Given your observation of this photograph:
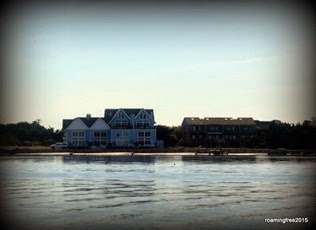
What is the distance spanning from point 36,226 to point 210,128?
76393mm

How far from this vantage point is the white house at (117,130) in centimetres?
7838

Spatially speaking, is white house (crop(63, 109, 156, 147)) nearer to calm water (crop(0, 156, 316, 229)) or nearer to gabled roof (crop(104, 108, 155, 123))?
gabled roof (crop(104, 108, 155, 123))

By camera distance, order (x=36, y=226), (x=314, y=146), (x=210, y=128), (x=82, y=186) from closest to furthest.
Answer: (x=36, y=226), (x=82, y=186), (x=314, y=146), (x=210, y=128)

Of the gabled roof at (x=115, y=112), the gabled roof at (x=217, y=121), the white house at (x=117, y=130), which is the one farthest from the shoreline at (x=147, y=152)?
the gabled roof at (x=217, y=121)

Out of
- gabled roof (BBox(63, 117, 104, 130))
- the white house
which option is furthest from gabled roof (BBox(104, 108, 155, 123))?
gabled roof (BBox(63, 117, 104, 130))

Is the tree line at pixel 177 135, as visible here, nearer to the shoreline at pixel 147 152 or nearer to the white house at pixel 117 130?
the shoreline at pixel 147 152

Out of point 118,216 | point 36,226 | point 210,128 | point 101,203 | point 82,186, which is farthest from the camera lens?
point 210,128

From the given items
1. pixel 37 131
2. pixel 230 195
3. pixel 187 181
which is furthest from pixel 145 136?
pixel 230 195

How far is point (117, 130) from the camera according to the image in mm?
78312

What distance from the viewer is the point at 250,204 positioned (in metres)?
20.4

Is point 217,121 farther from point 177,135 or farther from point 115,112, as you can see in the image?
point 115,112

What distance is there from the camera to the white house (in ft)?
257

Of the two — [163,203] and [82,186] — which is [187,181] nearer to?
[82,186]

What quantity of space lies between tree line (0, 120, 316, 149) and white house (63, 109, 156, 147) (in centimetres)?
458
